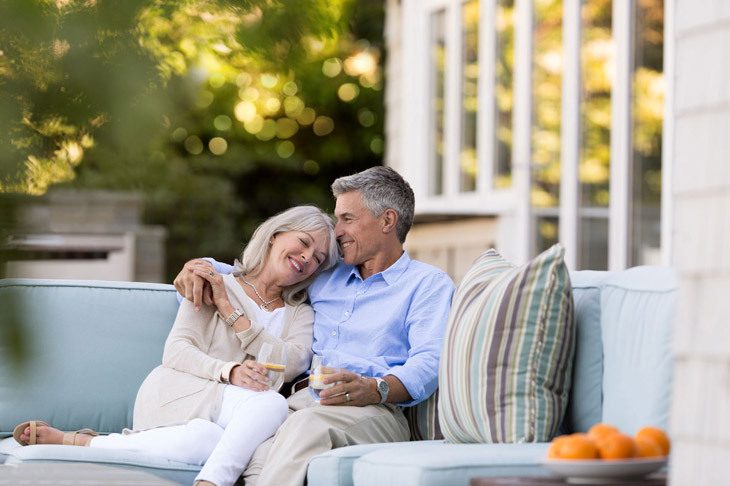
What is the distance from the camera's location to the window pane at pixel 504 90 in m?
6.50

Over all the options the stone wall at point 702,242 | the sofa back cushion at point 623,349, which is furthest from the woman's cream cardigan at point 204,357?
the stone wall at point 702,242

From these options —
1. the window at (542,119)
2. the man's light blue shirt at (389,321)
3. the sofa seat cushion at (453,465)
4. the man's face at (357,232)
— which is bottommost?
the sofa seat cushion at (453,465)

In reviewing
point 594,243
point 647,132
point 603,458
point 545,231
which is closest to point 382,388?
point 603,458

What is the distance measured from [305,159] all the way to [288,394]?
11.9m

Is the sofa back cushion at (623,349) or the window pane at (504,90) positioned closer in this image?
the sofa back cushion at (623,349)

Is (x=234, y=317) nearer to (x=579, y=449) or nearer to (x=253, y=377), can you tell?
(x=253, y=377)

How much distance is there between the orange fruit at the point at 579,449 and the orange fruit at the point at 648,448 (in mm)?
83

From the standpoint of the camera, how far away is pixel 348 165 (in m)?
15.7

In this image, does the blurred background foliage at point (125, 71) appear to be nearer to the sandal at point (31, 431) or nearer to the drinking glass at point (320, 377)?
the drinking glass at point (320, 377)

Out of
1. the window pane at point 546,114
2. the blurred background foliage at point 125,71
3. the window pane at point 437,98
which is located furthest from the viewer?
the window pane at point 437,98

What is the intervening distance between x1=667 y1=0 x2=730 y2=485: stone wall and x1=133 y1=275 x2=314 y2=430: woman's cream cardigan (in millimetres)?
1782

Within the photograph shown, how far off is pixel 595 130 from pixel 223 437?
3289 millimetres

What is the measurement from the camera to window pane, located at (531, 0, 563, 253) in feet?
19.7

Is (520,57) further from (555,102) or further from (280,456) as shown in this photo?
(280,456)
